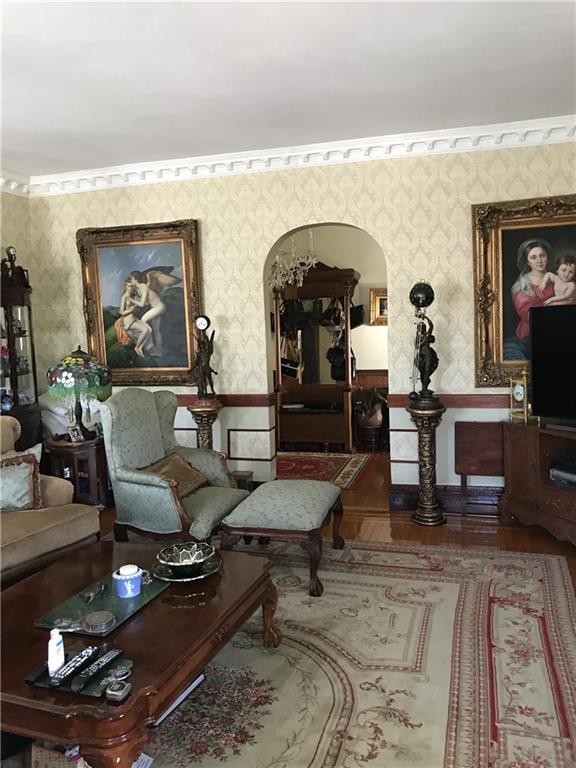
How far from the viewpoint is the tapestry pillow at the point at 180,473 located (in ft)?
12.3

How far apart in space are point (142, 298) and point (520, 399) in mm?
3298

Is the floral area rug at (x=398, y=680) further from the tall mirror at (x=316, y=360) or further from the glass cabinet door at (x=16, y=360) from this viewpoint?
the tall mirror at (x=316, y=360)

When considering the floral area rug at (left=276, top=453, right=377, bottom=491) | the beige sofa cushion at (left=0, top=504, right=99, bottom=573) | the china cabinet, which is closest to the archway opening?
the floral area rug at (left=276, top=453, right=377, bottom=491)

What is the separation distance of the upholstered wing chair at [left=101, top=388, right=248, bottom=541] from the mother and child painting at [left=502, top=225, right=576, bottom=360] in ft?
8.00

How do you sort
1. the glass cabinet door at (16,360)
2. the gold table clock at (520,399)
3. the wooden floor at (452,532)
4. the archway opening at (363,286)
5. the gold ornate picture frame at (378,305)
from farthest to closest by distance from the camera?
1. the gold ornate picture frame at (378,305)
2. the archway opening at (363,286)
3. the glass cabinet door at (16,360)
4. the gold table clock at (520,399)
5. the wooden floor at (452,532)

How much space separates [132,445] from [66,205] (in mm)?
2852

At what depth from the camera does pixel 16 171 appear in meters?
5.24

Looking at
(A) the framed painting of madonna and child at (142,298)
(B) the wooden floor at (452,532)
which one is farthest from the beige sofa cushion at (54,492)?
(B) the wooden floor at (452,532)

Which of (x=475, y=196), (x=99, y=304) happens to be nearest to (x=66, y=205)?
(x=99, y=304)

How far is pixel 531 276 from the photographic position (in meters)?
4.47

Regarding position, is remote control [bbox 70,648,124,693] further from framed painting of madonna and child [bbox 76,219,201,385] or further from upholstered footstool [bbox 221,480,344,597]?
framed painting of madonna and child [bbox 76,219,201,385]

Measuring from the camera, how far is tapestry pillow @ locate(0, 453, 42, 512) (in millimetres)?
3332

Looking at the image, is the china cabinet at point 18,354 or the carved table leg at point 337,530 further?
the china cabinet at point 18,354

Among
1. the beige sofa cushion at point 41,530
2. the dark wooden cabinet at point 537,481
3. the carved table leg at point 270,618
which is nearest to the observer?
the carved table leg at point 270,618
